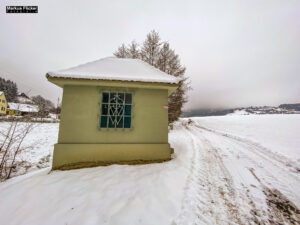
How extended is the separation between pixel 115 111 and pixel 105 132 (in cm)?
84

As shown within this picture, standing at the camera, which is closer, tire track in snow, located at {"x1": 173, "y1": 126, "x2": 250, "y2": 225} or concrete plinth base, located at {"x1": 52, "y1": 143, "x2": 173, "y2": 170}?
tire track in snow, located at {"x1": 173, "y1": 126, "x2": 250, "y2": 225}

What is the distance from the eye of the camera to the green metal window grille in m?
4.09

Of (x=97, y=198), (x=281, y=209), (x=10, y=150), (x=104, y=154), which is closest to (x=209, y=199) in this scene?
(x=281, y=209)

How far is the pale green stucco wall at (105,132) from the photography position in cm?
382

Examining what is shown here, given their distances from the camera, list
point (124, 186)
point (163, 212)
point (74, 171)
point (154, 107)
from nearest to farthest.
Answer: point (163, 212) → point (124, 186) → point (74, 171) → point (154, 107)

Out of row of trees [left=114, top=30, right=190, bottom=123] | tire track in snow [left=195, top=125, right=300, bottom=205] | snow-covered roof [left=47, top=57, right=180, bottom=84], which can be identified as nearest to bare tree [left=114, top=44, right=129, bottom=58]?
row of trees [left=114, top=30, right=190, bottom=123]

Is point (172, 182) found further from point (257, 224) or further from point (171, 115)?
point (171, 115)

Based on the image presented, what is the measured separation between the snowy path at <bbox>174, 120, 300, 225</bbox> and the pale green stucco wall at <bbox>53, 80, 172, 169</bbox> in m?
1.62

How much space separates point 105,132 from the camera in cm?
401

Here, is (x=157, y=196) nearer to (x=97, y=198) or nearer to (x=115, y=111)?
(x=97, y=198)

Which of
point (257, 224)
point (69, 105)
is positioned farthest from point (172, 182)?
point (69, 105)

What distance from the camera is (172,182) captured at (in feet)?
9.62

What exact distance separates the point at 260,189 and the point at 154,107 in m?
3.71

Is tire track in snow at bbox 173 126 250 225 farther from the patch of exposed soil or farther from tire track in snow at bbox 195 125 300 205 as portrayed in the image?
tire track in snow at bbox 195 125 300 205
